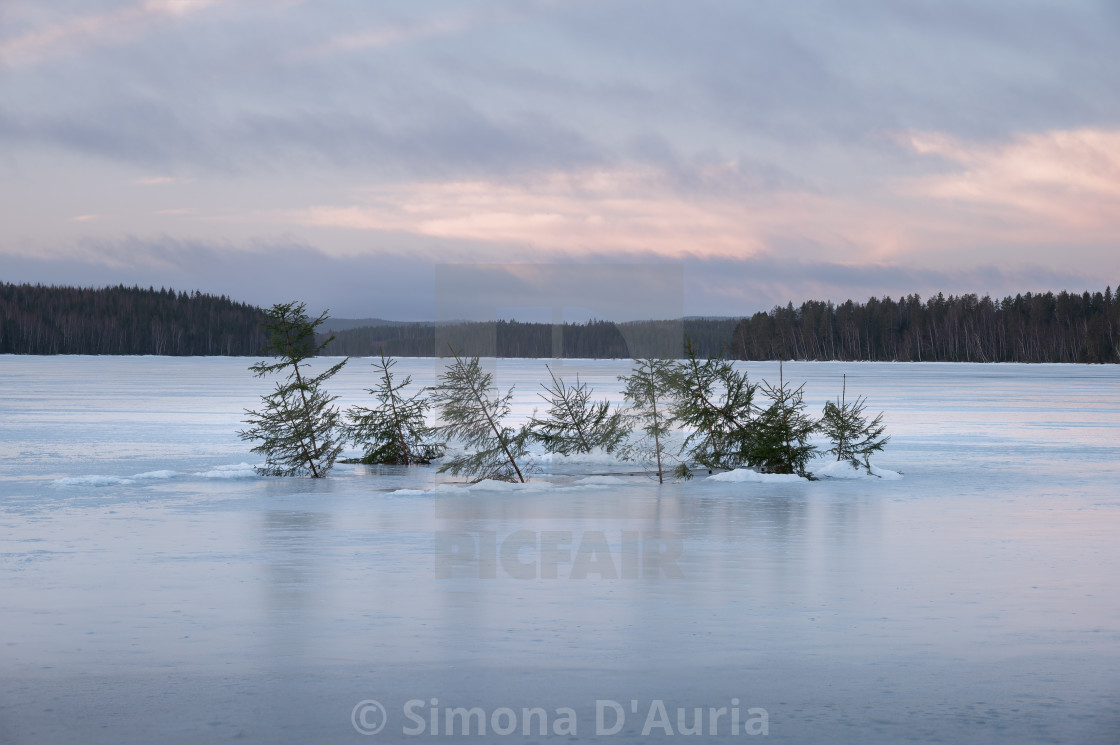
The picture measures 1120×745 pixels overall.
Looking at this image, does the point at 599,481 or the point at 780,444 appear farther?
the point at 780,444

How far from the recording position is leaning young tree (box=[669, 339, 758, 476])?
20672 mm

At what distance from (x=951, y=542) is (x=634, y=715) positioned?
750 centimetres

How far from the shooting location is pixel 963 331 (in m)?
174

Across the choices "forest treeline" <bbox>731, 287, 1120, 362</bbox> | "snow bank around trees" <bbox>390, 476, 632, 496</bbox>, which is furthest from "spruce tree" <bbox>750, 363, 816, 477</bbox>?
"forest treeline" <bbox>731, 287, 1120, 362</bbox>

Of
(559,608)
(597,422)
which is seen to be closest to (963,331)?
(597,422)

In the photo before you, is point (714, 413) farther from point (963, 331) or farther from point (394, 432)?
point (963, 331)

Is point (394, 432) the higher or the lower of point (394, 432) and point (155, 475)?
the higher

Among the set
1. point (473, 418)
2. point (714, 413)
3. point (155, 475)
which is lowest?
point (155, 475)

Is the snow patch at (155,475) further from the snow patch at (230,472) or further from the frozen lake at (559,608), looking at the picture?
the snow patch at (230,472)

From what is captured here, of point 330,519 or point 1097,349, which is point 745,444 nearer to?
point 330,519

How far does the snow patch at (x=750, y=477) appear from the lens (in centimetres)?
1945

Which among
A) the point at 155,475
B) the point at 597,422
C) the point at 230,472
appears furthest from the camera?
the point at 597,422

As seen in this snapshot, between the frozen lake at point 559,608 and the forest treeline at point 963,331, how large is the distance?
152 metres

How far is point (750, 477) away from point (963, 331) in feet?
542
